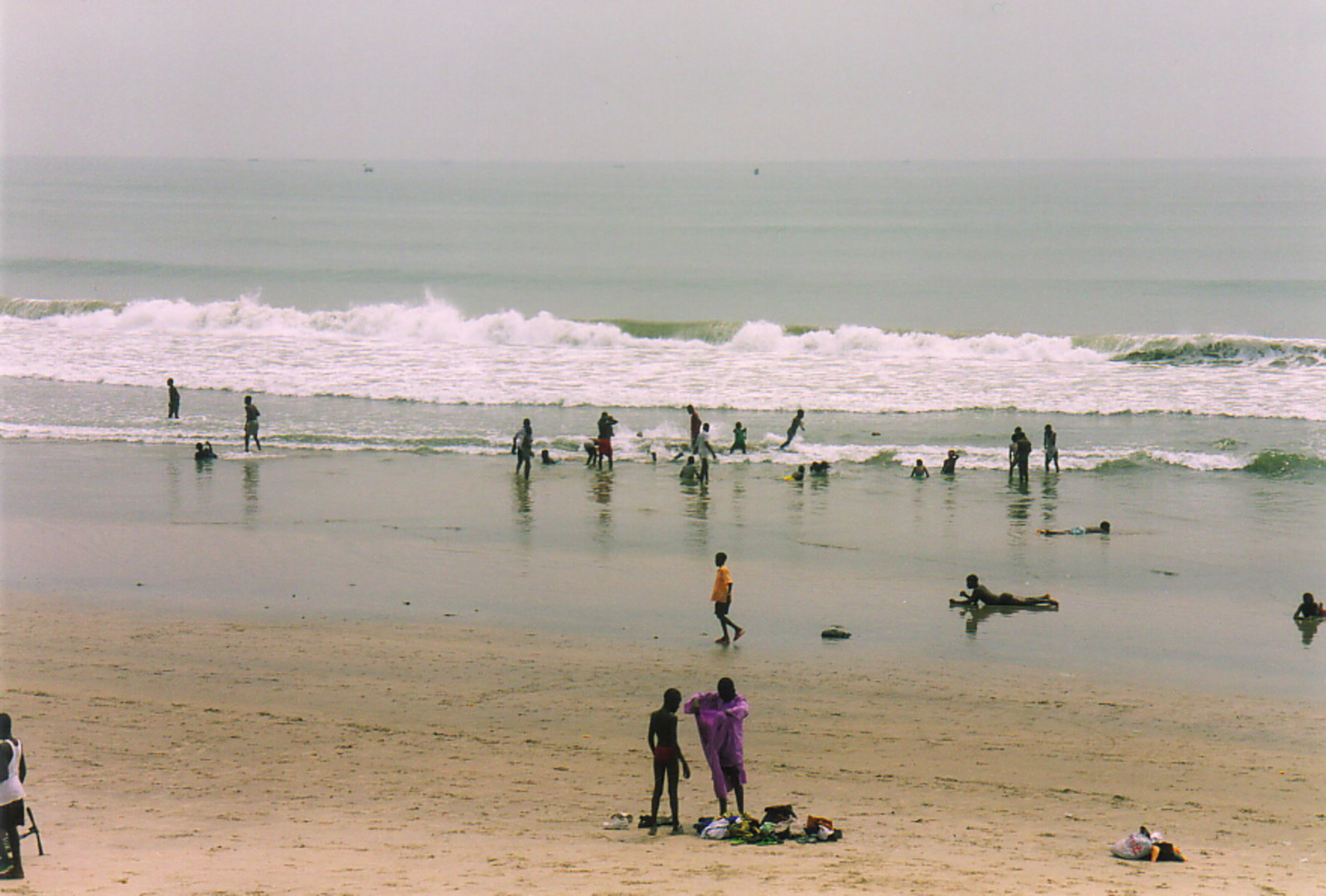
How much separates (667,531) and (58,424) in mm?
17414

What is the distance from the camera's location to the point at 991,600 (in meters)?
15.8

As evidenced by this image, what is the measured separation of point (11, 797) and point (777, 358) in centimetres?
3566

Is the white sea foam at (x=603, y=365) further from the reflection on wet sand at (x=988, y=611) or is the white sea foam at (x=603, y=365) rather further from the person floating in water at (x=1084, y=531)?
the reflection on wet sand at (x=988, y=611)

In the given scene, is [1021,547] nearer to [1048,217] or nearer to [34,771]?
[34,771]

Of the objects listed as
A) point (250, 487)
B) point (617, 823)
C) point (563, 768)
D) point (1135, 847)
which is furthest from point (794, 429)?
point (1135, 847)

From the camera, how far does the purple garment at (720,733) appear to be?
9250 mm

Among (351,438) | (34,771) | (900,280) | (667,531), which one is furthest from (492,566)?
(900,280)

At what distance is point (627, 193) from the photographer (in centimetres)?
16400

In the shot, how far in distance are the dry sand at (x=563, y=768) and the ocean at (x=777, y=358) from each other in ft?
12.1

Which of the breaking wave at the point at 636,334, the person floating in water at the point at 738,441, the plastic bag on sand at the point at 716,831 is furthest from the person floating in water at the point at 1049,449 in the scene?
the plastic bag on sand at the point at 716,831

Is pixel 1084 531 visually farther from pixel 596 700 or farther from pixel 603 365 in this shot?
pixel 603 365

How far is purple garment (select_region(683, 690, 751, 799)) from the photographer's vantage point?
925 centimetres

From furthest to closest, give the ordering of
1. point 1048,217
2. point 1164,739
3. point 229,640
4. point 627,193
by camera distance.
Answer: point 627,193
point 1048,217
point 229,640
point 1164,739

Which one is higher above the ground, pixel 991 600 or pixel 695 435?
pixel 695 435
